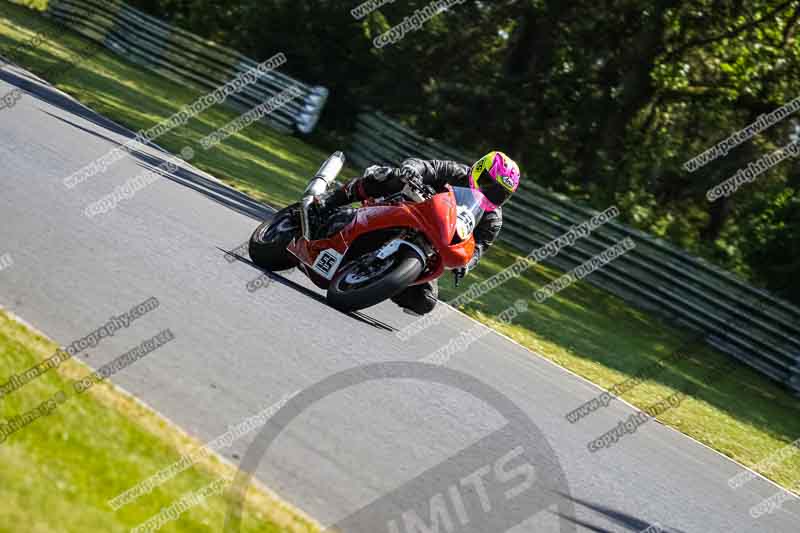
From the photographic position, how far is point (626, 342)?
1611cm

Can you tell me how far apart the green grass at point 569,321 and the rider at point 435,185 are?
1901 millimetres

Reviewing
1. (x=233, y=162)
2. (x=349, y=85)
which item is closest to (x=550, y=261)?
(x=233, y=162)

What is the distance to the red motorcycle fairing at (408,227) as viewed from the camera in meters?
8.34

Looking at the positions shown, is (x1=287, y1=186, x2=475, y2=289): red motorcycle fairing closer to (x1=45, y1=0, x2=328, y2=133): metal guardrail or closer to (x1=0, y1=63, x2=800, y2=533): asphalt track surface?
(x1=0, y1=63, x2=800, y2=533): asphalt track surface

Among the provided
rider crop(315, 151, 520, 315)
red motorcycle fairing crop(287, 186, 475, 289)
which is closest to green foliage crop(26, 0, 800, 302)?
rider crop(315, 151, 520, 315)

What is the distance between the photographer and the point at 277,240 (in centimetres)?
908

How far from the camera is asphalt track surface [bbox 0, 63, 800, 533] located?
616cm

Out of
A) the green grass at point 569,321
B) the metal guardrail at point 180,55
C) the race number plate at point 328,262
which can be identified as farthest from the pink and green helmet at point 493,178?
the metal guardrail at point 180,55

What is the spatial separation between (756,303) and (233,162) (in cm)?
898

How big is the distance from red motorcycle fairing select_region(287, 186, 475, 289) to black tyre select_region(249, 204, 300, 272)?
0.27 m

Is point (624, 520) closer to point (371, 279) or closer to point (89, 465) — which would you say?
point (371, 279)

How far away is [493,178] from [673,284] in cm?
1085

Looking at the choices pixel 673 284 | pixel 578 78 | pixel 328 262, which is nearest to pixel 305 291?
pixel 328 262

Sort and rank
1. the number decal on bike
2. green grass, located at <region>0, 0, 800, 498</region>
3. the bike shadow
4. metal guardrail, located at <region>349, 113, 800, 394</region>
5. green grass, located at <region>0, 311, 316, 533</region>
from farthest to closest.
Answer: metal guardrail, located at <region>349, 113, 800, 394</region> < green grass, located at <region>0, 0, 800, 498</region> < the bike shadow < the number decal on bike < green grass, located at <region>0, 311, 316, 533</region>
